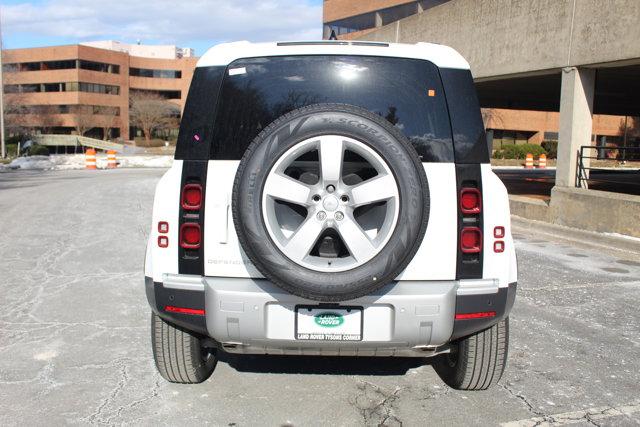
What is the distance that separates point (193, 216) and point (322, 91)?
99cm

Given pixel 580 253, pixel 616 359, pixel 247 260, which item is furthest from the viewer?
pixel 580 253

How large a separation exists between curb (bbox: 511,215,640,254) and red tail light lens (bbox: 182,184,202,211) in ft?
26.0

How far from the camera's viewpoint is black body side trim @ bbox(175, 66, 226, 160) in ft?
10.7

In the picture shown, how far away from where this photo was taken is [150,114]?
239 feet

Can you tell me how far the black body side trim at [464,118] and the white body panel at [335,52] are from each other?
0.07 meters

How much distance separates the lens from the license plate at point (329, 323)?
10.4 ft

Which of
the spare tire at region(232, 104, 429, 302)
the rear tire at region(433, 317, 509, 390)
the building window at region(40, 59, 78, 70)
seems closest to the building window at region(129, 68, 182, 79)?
the building window at region(40, 59, 78, 70)

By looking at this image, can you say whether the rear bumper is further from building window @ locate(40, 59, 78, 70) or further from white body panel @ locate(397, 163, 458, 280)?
building window @ locate(40, 59, 78, 70)

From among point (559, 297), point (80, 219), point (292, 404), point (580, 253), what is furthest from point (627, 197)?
point (80, 219)

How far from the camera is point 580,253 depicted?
912 cm

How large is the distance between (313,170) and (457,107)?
0.86 metres

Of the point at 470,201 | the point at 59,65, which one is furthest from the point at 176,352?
the point at 59,65

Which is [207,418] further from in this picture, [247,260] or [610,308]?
[610,308]

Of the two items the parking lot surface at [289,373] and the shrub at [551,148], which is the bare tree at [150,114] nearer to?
the shrub at [551,148]
